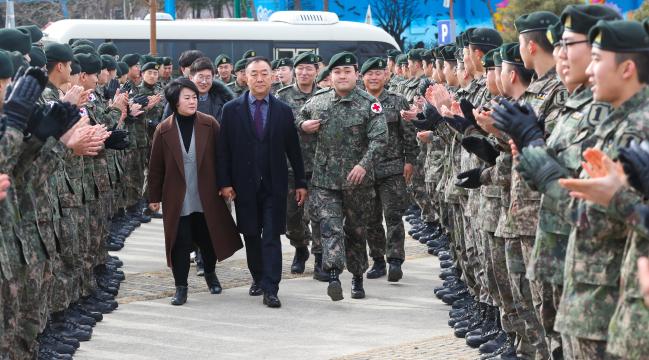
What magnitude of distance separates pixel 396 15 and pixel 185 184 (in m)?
36.0

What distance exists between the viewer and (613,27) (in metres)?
4.62

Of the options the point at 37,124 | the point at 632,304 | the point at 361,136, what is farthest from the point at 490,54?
the point at 632,304

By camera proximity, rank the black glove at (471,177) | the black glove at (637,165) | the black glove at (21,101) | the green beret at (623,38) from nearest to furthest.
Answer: the black glove at (637,165), the green beret at (623,38), the black glove at (21,101), the black glove at (471,177)

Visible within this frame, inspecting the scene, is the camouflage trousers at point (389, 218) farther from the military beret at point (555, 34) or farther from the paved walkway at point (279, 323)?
the military beret at point (555, 34)

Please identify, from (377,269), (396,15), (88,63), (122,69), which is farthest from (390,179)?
(396,15)

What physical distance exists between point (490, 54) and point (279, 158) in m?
2.63

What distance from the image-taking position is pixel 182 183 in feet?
33.1

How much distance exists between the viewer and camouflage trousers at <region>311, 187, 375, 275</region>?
10.0 metres

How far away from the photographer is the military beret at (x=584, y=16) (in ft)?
17.5

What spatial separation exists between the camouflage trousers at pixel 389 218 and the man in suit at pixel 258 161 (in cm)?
99

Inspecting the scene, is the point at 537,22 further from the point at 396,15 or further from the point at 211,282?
the point at 396,15

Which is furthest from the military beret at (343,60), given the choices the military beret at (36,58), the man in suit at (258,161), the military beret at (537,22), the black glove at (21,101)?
the black glove at (21,101)

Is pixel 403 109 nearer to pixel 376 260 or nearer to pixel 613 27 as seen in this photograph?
pixel 376 260

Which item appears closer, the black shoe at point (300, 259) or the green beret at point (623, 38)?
the green beret at point (623, 38)
